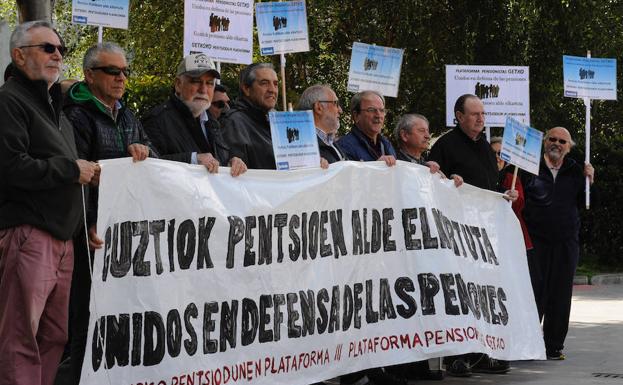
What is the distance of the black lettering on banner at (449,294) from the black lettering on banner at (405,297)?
28 centimetres

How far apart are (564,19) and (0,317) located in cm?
1252

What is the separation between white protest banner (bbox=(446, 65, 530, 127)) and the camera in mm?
10727

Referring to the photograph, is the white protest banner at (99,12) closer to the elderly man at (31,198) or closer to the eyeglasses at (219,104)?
the eyeglasses at (219,104)

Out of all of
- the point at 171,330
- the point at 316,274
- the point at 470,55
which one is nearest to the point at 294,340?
the point at 316,274

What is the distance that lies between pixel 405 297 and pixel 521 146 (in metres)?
2.06

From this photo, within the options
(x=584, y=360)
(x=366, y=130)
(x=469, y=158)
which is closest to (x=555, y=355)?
(x=584, y=360)

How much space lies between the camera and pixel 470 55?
17234 mm

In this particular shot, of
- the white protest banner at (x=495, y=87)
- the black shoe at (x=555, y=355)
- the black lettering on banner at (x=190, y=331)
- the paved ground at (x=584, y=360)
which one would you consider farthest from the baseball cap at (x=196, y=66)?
the black shoe at (x=555, y=355)

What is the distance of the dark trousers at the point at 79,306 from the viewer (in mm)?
6441

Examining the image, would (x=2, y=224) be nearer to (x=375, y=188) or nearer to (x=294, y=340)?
(x=294, y=340)

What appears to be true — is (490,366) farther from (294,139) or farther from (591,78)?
(591,78)

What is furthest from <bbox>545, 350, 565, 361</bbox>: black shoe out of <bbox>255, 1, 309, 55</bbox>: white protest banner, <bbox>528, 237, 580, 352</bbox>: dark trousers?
<bbox>255, 1, 309, 55</bbox>: white protest banner

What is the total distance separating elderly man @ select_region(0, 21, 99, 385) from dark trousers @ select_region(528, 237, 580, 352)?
546cm

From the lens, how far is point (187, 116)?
7.17 metres
